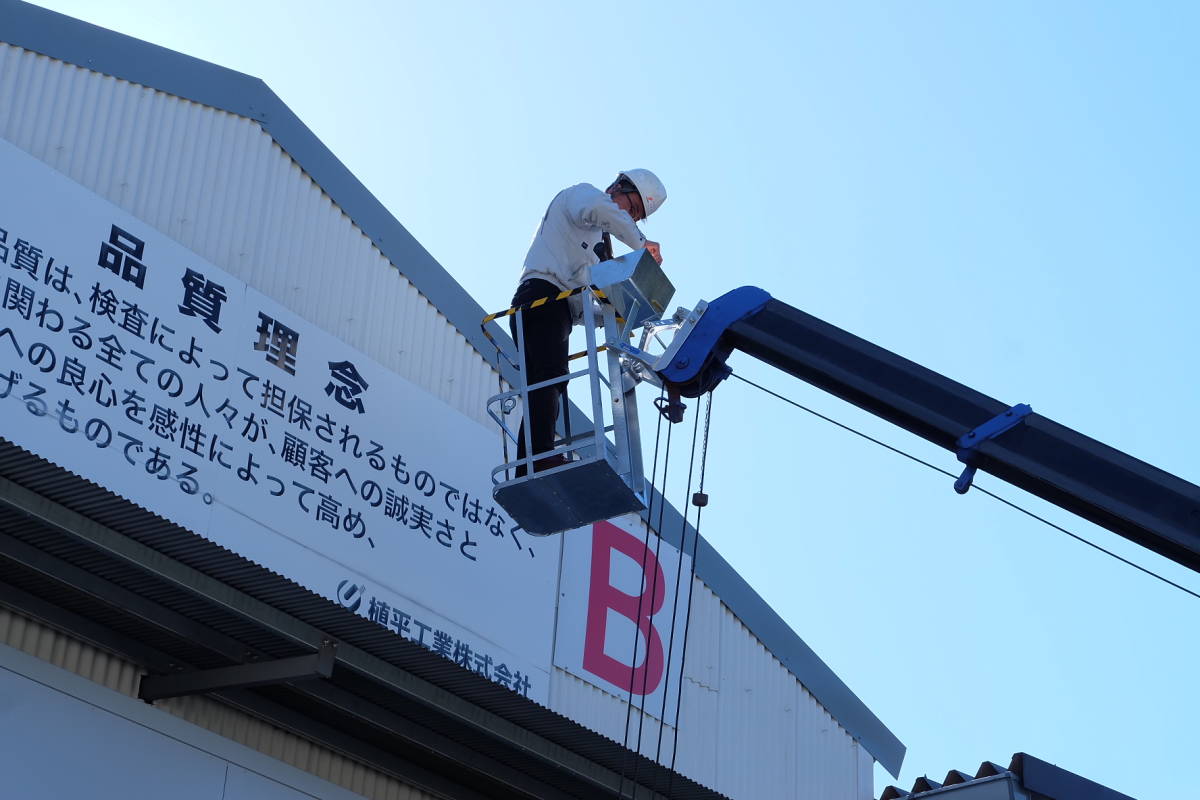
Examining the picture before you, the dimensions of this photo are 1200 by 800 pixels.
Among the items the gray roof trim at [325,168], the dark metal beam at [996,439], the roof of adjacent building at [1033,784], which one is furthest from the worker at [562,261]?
the roof of adjacent building at [1033,784]

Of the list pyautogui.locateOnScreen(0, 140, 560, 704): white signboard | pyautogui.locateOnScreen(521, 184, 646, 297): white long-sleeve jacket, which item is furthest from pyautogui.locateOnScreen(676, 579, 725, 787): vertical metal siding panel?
pyautogui.locateOnScreen(521, 184, 646, 297): white long-sleeve jacket

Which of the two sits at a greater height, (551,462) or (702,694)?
(551,462)

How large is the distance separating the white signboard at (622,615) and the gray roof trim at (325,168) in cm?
74

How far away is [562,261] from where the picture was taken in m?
12.6

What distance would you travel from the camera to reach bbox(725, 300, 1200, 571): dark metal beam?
10391 mm

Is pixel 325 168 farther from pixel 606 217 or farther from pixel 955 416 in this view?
pixel 955 416

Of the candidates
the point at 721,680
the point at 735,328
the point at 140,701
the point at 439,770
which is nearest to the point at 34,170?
the point at 140,701

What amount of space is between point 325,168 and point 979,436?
661 cm

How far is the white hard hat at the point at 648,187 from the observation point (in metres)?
12.6

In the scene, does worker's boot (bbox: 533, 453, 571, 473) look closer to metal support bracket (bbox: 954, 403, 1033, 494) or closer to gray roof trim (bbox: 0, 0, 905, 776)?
gray roof trim (bbox: 0, 0, 905, 776)

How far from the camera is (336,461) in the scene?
1329 centimetres

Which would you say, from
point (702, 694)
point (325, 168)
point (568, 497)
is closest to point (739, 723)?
point (702, 694)

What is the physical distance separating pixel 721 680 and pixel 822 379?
6.48m

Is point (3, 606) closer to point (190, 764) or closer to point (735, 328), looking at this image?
point (190, 764)
